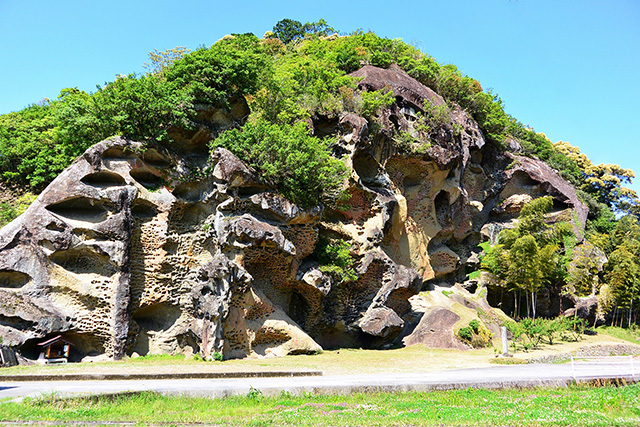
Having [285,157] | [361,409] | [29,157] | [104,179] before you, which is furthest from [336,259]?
[29,157]

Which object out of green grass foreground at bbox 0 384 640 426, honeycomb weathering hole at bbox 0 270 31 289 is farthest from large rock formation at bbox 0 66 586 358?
green grass foreground at bbox 0 384 640 426

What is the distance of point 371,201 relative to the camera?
23.5m

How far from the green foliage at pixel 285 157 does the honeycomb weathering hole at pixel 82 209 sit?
16.1 ft

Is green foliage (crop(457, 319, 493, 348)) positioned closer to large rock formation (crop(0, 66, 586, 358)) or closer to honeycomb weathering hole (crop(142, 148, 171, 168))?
large rock formation (crop(0, 66, 586, 358))

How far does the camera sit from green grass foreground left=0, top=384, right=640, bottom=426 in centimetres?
705

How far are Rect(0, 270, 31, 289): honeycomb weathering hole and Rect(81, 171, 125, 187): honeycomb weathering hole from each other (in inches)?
152

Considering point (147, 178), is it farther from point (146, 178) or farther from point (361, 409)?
point (361, 409)

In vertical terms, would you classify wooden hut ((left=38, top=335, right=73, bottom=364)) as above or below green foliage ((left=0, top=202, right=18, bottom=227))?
below

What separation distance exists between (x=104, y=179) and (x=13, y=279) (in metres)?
4.60

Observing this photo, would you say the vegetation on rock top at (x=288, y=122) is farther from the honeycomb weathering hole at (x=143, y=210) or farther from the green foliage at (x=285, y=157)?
the honeycomb weathering hole at (x=143, y=210)

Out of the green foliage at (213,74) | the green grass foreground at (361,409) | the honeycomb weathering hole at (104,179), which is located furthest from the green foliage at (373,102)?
the green grass foreground at (361,409)

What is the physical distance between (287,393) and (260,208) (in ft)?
33.2

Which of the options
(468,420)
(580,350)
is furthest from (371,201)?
(468,420)

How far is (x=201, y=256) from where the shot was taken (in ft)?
61.6
